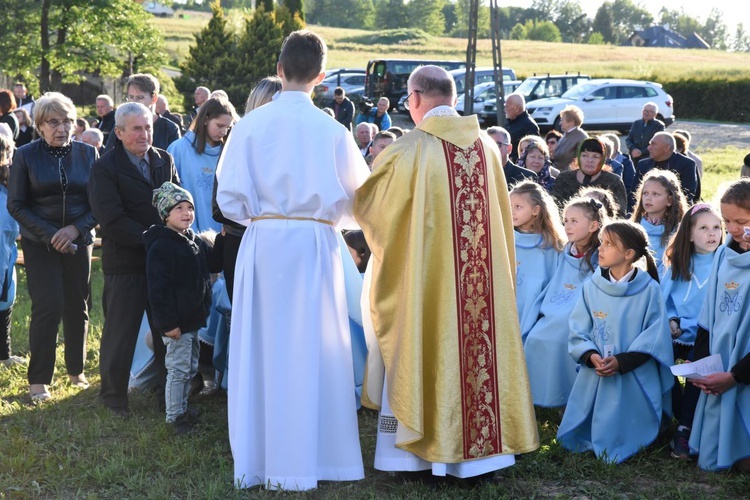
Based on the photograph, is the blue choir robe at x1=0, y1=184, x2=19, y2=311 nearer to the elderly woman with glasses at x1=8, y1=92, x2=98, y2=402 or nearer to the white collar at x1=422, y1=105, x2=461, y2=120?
the elderly woman with glasses at x1=8, y1=92, x2=98, y2=402

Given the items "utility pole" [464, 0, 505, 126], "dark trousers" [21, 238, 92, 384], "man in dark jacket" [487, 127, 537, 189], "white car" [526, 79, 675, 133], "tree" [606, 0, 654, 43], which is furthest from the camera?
"tree" [606, 0, 654, 43]

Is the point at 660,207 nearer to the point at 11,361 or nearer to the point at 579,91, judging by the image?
the point at 11,361

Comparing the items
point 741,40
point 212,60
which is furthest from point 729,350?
point 741,40

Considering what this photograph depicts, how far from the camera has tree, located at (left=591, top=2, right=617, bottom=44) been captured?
12112cm

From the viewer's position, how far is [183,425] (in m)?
5.84

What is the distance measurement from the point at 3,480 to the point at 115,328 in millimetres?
1360

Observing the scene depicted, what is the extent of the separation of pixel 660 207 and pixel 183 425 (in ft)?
11.9

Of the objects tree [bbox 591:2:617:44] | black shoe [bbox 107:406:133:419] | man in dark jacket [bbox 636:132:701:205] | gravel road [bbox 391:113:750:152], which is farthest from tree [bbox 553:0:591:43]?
black shoe [bbox 107:406:133:419]

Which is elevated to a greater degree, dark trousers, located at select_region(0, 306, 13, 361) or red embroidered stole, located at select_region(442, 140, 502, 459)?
red embroidered stole, located at select_region(442, 140, 502, 459)

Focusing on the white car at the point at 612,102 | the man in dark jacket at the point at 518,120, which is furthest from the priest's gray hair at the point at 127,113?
the white car at the point at 612,102

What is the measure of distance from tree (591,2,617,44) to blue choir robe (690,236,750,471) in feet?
400

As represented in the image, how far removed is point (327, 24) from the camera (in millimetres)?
117438

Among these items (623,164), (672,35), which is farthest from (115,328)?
(672,35)

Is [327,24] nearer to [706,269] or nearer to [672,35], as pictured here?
[672,35]
